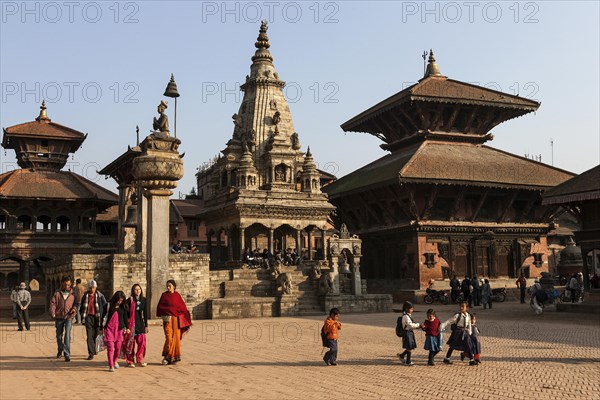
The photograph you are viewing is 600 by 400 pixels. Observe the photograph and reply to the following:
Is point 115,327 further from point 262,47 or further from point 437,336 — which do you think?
point 262,47

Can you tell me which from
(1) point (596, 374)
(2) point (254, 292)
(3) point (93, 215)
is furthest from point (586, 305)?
(3) point (93, 215)

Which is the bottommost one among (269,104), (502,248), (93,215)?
(502,248)

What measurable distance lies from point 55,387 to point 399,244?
→ 107ft

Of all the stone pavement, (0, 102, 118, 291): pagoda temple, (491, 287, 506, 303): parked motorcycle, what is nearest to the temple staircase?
the stone pavement

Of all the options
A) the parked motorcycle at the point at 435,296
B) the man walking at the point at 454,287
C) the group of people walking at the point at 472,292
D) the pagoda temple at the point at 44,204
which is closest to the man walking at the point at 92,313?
the group of people walking at the point at 472,292

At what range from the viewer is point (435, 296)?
3588 centimetres

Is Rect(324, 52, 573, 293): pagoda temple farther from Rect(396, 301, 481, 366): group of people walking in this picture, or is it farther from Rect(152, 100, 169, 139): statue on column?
Rect(396, 301, 481, 366): group of people walking

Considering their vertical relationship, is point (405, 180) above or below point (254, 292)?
above

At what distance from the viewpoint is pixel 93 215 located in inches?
1793

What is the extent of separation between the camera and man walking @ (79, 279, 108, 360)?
43.4 feet

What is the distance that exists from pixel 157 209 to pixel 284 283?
10.5 meters

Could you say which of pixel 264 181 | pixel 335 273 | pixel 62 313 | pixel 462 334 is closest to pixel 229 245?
Result: pixel 264 181

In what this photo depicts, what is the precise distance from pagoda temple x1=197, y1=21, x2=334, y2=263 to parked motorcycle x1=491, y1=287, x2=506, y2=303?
497 inches

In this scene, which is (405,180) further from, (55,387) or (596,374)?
(55,387)
